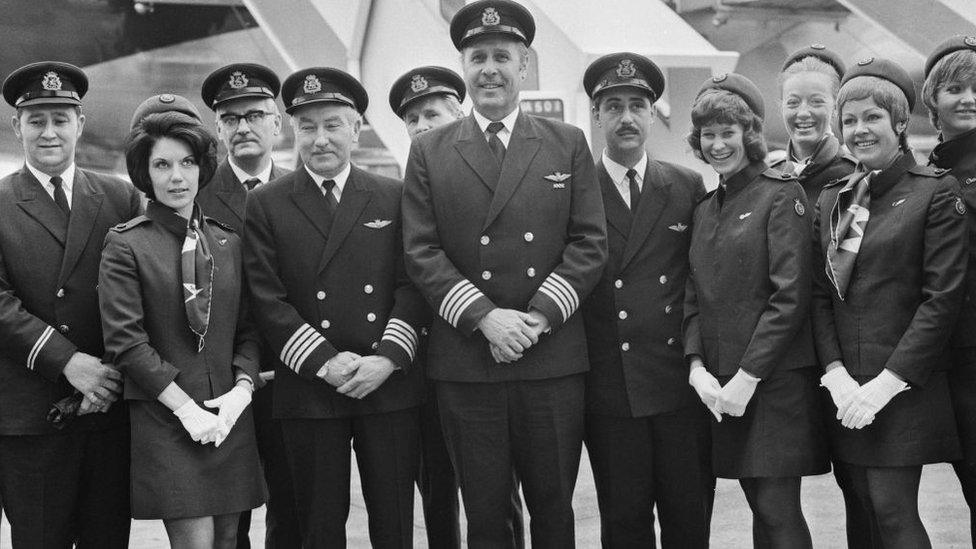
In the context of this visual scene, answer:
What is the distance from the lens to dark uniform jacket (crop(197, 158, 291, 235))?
3.55m

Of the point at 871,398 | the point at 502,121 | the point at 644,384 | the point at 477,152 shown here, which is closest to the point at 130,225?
the point at 477,152

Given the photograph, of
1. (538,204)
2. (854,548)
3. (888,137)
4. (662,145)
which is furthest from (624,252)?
(662,145)

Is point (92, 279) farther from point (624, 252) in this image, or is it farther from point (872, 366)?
point (872, 366)

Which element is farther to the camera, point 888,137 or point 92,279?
point 92,279

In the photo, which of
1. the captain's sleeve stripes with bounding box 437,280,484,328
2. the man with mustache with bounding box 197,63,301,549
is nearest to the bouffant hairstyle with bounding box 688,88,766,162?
the captain's sleeve stripes with bounding box 437,280,484,328

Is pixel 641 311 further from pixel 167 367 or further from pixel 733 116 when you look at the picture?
pixel 167 367

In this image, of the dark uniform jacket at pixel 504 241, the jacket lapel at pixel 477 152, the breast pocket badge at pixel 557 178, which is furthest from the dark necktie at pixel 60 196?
the breast pocket badge at pixel 557 178

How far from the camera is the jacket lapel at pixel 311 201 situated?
3.21m

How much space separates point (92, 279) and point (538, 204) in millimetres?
1355

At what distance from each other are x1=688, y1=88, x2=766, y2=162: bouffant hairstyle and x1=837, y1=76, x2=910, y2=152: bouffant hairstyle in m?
0.25

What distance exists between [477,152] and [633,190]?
55cm

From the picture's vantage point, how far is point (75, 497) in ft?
10.4

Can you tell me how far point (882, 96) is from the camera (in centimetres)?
295

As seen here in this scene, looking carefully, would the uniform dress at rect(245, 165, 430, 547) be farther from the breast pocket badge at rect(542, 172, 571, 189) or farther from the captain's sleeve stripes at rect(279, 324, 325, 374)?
the breast pocket badge at rect(542, 172, 571, 189)
